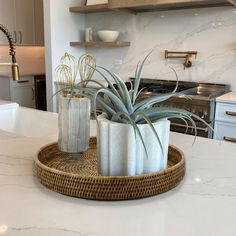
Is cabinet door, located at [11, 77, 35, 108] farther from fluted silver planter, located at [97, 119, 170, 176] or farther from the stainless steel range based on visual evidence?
fluted silver planter, located at [97, 119, 170, 176]

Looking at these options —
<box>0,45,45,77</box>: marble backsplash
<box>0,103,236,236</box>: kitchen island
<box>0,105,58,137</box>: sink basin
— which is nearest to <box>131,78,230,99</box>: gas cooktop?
<box>0,105,58,137</box>: sink basin

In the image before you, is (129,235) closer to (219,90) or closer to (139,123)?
(139,123)

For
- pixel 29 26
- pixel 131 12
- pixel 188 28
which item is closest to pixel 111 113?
pixel 188 28

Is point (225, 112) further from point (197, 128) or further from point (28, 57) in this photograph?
point (28, 57)

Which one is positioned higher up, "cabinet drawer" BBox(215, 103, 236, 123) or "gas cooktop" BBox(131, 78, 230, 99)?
"gas cooktop" BBox(131, 78, 230, 99)

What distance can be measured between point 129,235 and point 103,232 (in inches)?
2.2

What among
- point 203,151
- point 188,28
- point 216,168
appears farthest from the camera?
point 188,28

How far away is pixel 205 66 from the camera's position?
3.12 metres

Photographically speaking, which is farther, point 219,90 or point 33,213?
point 219,90

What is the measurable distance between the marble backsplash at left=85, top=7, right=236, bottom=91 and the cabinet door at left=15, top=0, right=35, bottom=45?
3.71 feet

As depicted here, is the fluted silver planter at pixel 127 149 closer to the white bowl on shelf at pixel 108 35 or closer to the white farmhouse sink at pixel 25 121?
the white farmhouse sink at pixel 25 121

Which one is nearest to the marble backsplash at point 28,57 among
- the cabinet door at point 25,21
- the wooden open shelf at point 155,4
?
the cabinet door at point 25,21

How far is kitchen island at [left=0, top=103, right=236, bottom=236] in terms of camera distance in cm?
69

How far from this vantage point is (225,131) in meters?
2.55
